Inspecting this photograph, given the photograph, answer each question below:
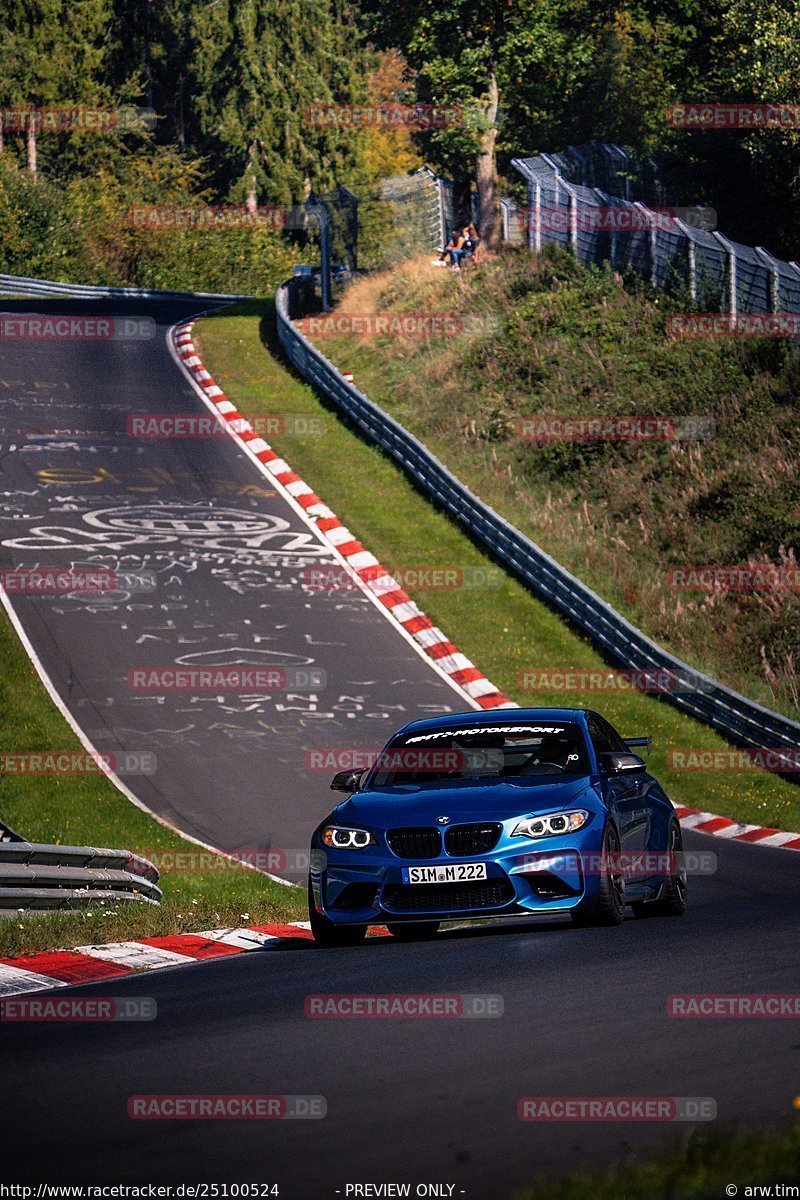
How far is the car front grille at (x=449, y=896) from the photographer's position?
32.3 ft

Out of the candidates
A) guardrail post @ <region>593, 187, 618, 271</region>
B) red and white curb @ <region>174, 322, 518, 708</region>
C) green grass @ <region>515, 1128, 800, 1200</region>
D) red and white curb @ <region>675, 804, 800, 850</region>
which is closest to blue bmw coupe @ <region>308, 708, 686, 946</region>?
green grass @ <region>515, 1128, 800, 1200</region>

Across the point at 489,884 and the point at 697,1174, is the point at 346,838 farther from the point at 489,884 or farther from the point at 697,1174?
the point at 697,1174

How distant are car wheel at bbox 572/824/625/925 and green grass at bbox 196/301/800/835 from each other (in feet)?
28.4

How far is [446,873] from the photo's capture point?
9.88 metres

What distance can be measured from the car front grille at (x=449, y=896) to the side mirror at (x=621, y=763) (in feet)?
4.09

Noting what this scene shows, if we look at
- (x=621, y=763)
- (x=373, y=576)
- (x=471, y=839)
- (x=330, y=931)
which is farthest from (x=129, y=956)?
(x=373, y=576)

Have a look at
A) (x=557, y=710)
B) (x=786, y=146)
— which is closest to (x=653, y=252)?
(x=786, y=146)

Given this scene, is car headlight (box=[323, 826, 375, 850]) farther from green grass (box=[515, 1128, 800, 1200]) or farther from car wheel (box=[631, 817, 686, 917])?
green grass (box=[515, 1128, 800, 1200])

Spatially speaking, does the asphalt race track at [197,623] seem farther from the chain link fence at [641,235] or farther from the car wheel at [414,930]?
the chain link fence at [641,235]

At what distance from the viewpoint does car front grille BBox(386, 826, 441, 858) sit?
9969 mm

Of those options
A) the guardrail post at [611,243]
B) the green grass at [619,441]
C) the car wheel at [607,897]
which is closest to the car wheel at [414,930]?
the car wheel at [607,897]

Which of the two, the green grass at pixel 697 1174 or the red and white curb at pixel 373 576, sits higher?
the green grass at pixel 697 1174

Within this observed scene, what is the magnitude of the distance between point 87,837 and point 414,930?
6305 mm

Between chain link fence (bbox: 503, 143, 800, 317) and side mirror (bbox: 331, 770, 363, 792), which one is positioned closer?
side mirror (bbox: 331, 770, 363, 792)
